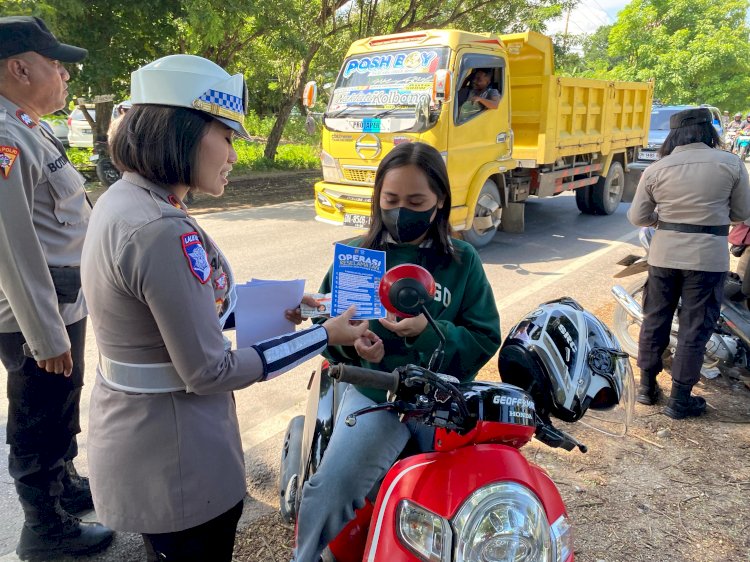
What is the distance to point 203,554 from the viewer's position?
1515 mm

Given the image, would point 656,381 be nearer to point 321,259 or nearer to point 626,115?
point 321,259

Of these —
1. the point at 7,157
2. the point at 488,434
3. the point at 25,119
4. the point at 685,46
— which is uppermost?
the point at 685,46

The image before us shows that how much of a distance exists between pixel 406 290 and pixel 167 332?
1.73 ft

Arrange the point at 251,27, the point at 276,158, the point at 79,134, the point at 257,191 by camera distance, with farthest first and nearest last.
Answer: the point at 79,134 → the point at 276,158 → the point at 251,27 → the point at 257,191

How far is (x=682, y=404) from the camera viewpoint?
3.45 metres

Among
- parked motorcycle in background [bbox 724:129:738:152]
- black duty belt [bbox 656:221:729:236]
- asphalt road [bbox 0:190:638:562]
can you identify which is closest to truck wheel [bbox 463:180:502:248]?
asphalt road [bbox 0:190:638:562]

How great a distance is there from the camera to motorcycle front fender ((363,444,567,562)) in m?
1.24

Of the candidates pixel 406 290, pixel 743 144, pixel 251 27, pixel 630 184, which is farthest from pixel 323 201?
pixel 743 144

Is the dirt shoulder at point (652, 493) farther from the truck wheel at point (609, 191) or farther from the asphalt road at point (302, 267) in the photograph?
the truck wheel at point (609, 191)

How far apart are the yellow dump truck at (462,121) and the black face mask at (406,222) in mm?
4671

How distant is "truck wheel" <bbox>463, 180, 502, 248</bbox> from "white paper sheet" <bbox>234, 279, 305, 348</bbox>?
5.90 meters

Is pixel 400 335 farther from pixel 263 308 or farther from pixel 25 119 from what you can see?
pixel 25 119

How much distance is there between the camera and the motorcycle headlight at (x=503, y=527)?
1.17m

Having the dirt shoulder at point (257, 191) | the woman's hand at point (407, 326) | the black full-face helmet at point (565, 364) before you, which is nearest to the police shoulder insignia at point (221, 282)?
the woman's hand at point (407, 326)
